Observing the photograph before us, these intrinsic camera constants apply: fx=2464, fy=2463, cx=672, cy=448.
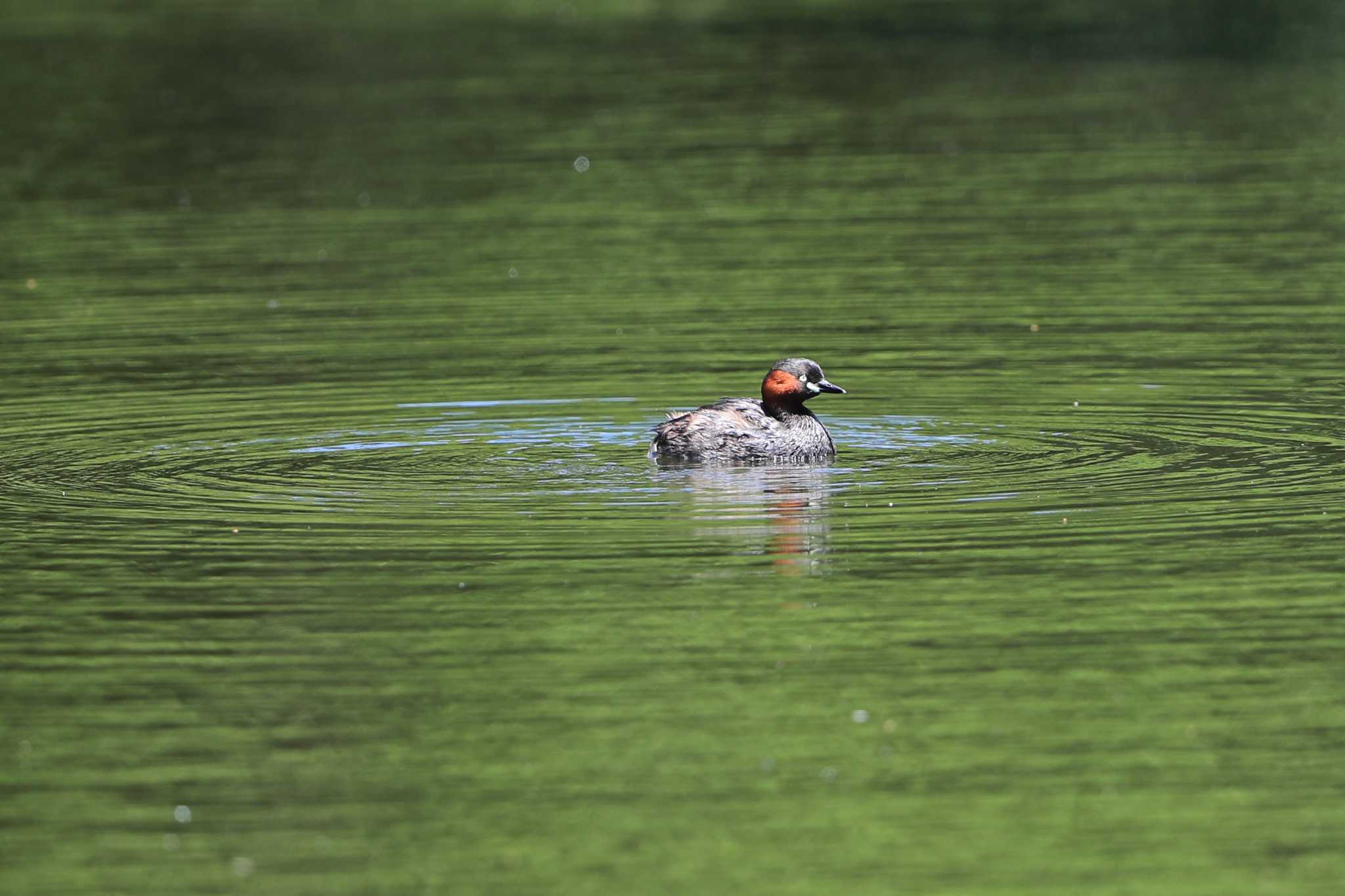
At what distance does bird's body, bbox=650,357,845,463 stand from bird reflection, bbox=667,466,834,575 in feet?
0.34

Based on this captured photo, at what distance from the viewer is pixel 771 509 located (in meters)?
13.9

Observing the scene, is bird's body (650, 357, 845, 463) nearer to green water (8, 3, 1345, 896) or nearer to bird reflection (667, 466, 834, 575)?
bird reflection (667, 466, 834, 575)

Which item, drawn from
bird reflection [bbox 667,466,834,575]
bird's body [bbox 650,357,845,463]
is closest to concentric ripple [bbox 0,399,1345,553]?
bird reflection [bbox 667,466,834,575]

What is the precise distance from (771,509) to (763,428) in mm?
1655

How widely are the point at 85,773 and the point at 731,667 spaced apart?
2.78 meters

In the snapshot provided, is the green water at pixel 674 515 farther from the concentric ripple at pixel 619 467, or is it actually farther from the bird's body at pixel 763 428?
the bird's body at pixel 763 428

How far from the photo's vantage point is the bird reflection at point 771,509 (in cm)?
1271

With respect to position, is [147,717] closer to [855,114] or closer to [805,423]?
[805,423]

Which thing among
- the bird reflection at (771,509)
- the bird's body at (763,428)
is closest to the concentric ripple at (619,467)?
the bird reflection at (771,509)

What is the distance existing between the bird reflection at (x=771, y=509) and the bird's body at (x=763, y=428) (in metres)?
0.10

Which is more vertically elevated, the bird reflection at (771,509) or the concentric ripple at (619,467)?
the concentric ripple at (619,467)

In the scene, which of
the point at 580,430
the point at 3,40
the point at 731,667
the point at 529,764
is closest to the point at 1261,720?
the point at 731,667

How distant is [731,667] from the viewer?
10.7 m

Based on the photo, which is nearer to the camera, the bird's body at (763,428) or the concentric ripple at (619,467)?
the concentric ripple at (619,467)
